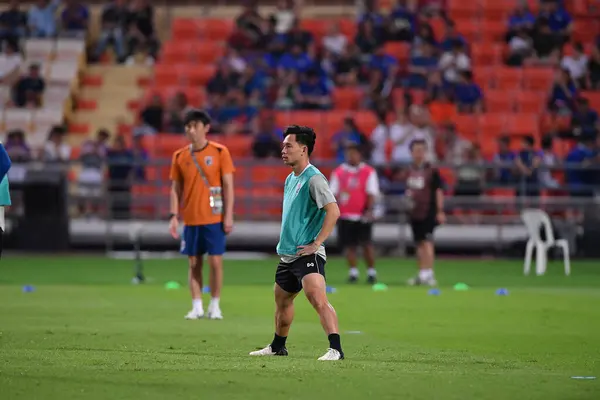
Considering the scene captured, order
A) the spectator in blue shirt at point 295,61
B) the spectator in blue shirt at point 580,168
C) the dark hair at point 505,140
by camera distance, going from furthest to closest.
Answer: the spectator in blue shirt at point 295,61 < the dark hair at point 505,140 < the spectator in blue shirt at point 580,168

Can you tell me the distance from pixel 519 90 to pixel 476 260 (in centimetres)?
569

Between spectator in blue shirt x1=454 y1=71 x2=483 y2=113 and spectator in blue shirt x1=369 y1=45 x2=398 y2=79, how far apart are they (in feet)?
5.05

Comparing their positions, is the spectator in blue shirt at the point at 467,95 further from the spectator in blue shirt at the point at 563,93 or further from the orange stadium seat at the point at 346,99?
the orange stadium seat at the point at 346,99

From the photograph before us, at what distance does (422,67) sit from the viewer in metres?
30.8

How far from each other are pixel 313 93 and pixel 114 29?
6544 mm

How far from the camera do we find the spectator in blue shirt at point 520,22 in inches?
Answer: 1268

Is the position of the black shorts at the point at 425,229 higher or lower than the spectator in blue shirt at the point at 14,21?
Answer: lower

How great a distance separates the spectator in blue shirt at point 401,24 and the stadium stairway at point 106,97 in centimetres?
623

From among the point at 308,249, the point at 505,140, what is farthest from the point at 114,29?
the point at 308,249

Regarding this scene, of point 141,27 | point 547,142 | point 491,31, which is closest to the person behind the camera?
point 547,142

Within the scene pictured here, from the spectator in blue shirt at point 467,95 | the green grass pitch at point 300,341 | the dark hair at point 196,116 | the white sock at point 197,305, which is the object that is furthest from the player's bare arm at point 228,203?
the spectator in blue shirt at point 467,95

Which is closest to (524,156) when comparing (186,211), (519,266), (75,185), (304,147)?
(519,266)

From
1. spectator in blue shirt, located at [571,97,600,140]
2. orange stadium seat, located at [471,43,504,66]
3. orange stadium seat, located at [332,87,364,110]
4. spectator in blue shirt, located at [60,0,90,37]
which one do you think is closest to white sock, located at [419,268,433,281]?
spectator in blue shirt, located at [571,97,600,140]

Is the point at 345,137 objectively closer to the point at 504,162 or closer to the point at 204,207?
the point at 504,162
